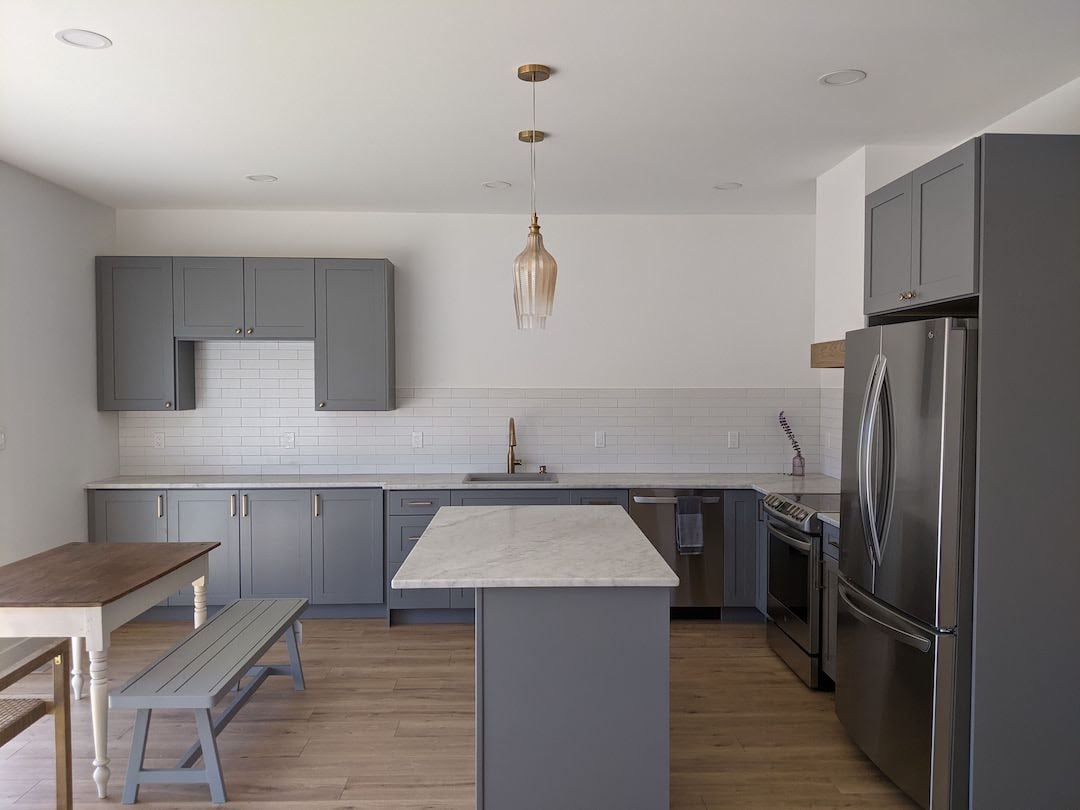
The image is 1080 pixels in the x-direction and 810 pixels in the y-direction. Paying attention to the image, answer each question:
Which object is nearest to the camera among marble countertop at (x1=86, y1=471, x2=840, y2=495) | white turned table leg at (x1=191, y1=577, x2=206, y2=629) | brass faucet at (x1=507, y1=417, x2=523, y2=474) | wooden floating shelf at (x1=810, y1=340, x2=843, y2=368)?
white turned table leg at (x1=191, y1=577, x2=206, y2=629)

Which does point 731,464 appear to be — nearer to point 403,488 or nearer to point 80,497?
point 403,488

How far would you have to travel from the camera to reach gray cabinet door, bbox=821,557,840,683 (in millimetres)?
3758

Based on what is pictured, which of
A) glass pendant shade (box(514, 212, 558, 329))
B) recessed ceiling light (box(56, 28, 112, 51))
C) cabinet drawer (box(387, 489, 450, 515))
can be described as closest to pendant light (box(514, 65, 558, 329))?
glass pendant shade (box(514, 212, 558, 329))

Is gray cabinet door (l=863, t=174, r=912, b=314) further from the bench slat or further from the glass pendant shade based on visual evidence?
the bench slat

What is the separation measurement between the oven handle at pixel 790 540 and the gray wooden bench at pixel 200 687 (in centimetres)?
261

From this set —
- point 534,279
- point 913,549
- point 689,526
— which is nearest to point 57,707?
point 534,279

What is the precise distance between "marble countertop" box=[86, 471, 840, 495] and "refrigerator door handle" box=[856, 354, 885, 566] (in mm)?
1785

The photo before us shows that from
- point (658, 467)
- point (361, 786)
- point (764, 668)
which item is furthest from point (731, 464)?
point (361, 786)

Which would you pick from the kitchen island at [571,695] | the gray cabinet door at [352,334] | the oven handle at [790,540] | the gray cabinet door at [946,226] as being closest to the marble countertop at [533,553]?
the kitchen island at [571,695]

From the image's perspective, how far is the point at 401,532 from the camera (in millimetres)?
5090

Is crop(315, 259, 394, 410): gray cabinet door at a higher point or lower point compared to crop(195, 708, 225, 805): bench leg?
higher

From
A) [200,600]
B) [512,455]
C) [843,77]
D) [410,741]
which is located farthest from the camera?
[512,455]

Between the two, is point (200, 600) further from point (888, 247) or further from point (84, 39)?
point (888, 247)

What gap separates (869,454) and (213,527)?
4.06 meters
